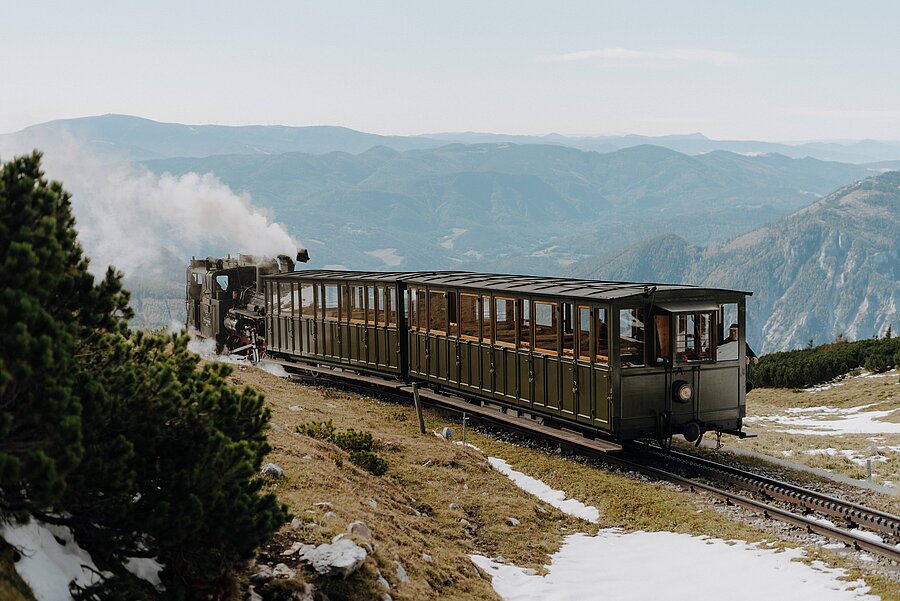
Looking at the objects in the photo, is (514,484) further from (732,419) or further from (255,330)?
(255,330)

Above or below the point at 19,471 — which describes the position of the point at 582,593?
below

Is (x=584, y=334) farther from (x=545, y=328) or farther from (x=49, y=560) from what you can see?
(x=49, y=560)

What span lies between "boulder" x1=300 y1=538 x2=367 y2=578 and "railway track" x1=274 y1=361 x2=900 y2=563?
6956 mm

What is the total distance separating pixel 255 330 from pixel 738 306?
20.1 m

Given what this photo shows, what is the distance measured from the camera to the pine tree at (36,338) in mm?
5340

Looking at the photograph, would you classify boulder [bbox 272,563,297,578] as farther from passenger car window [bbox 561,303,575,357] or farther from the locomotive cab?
passenger car window [bbox 561,303,575,357]

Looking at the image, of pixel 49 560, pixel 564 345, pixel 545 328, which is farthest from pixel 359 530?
pixel 545 328

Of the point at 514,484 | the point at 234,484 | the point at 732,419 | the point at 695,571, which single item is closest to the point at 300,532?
the point at 234,484

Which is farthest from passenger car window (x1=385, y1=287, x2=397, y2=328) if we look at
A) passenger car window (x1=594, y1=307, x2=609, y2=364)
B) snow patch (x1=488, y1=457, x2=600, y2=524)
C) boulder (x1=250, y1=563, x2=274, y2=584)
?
boulder (x1=250, y1=563, x2=274, y2=584)

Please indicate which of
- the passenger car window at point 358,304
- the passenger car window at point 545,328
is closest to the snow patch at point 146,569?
the passenger car window at point 545,328

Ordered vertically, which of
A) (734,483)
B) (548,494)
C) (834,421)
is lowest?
(834,421)

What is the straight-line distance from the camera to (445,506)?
12.6 m

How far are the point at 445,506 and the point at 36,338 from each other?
8.06 m

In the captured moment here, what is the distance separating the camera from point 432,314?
21031mm
